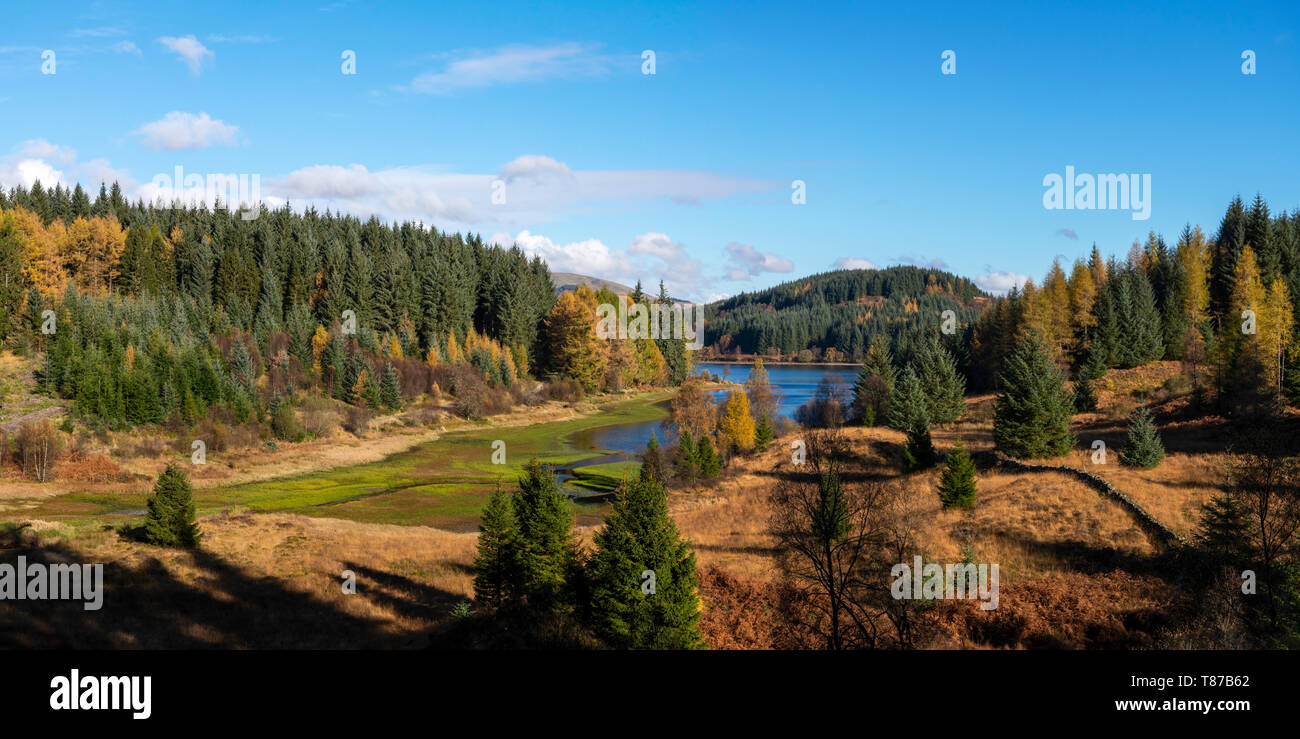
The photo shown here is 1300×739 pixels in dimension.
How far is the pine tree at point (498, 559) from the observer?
25156mm

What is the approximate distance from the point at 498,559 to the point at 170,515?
21255 millimetres

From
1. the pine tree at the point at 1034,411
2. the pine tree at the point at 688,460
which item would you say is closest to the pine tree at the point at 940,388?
the pine tree at the point at 1034,411

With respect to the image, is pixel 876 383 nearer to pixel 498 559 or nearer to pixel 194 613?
pixel 498 559

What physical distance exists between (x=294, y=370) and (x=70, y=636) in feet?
260

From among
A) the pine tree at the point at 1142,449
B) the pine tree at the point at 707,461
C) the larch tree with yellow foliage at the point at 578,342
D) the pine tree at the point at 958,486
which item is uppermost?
the larch tree with yellow foliage at the point at 578,342

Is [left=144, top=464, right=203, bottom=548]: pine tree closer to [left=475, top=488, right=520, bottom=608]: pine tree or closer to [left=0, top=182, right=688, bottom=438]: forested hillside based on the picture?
[left=475, top=488, right=520, bottom=608]: pine tree

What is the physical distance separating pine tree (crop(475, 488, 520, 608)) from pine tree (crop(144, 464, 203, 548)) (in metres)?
20.2

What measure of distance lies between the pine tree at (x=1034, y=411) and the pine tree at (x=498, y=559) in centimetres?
→ 3456

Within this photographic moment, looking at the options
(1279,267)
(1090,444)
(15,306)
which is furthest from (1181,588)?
(15,306)

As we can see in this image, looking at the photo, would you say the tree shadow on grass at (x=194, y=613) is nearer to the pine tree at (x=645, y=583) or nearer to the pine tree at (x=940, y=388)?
the pine tree at (x=645, y=583)

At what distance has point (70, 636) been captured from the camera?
22672mm

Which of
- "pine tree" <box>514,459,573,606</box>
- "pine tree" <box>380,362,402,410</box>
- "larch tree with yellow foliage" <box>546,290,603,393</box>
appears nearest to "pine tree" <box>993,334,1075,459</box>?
"pine tree" <box>514,459,573,606</box>

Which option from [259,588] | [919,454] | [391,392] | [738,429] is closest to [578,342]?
[391,392]
